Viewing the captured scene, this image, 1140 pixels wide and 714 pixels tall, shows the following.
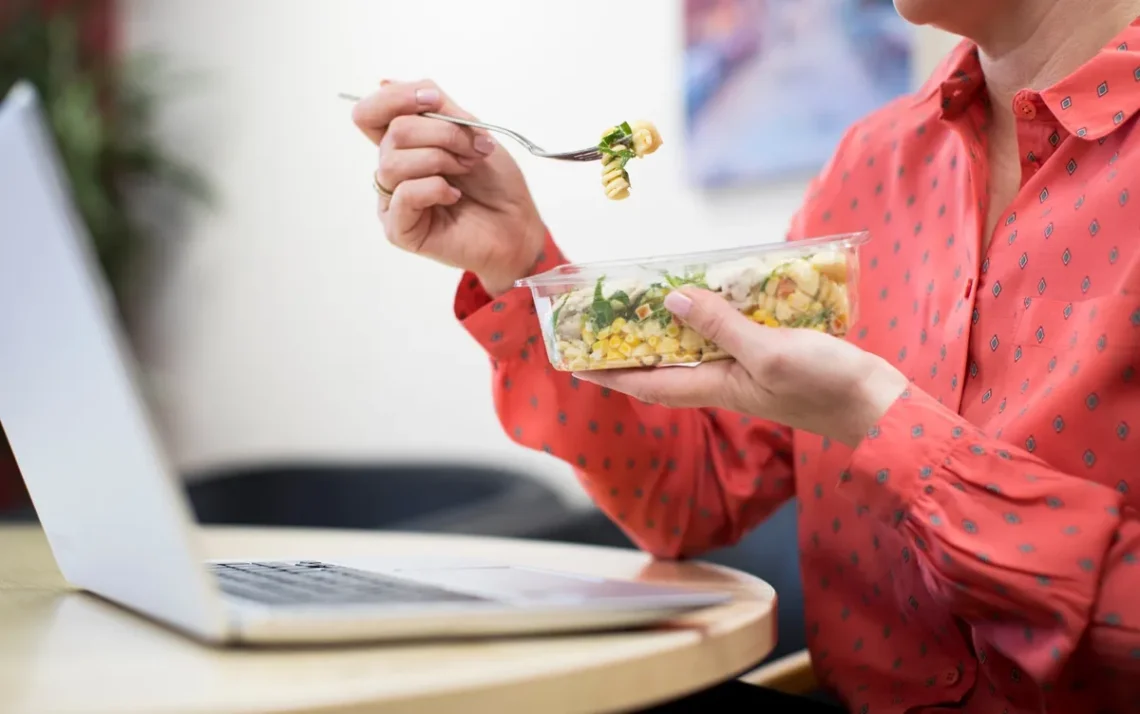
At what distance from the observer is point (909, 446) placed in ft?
2.39

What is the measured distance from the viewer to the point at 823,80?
1954 mm

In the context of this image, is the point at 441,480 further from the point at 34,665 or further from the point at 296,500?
the point at 34,665

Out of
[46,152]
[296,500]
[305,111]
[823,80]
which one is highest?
[305,111]

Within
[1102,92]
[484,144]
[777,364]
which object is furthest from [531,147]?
[1102,92]

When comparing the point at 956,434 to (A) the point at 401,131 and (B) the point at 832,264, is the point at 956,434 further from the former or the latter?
(A) the point at 401,131

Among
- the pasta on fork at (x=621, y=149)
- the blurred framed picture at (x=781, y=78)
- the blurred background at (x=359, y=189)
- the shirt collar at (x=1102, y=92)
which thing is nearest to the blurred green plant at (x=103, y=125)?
the blurred background at (x=359, y=189)

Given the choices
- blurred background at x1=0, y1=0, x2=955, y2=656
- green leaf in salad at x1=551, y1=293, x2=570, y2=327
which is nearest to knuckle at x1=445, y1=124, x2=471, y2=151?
green leaf in salad at x1=551, y1=293, x2=570, y2=327

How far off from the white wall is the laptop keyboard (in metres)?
1.53

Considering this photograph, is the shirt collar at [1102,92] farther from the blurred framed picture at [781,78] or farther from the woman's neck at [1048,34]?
the blurred framed picture at [781,78]

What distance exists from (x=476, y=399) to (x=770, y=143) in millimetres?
1033

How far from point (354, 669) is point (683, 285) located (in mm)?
377

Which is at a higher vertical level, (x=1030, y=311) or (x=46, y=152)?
(x=46, y=152)

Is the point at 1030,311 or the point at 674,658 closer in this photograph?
the point at 674,658

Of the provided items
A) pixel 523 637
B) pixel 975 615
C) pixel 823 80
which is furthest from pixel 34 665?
pixel 823 80
